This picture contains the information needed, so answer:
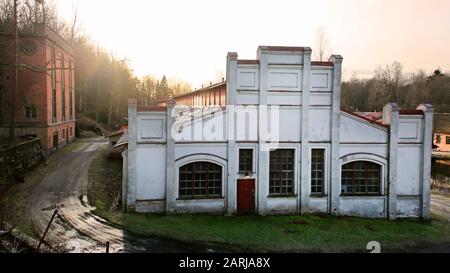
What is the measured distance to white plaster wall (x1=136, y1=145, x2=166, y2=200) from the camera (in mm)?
17578

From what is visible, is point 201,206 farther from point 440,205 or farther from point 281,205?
point 440,205

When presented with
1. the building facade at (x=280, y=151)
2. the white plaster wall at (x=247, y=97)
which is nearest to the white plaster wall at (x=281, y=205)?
the building facade at (x=280, y=151)

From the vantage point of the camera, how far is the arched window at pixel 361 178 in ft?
62.6

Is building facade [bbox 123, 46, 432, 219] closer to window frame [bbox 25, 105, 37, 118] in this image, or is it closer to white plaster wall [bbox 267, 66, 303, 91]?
white plaster wall [bbox 267, 66, 303, 91]

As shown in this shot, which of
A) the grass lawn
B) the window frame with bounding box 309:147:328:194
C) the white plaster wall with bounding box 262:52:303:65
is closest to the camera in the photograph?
the grass lawn

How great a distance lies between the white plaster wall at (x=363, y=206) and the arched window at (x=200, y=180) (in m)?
6.37

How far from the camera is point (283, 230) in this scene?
54.2 feet

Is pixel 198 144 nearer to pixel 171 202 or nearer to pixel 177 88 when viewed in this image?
pixel 171 202

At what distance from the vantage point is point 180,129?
17.7 m

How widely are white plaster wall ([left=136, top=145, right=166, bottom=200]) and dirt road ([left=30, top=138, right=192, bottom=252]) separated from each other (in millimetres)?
2393

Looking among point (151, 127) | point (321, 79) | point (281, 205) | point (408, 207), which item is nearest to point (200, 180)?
point (151, 127)

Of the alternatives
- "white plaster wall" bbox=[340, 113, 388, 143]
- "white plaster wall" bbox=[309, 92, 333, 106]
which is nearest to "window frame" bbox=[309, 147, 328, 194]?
"white plaster wall" bbox=[340, 113, 388, 143]

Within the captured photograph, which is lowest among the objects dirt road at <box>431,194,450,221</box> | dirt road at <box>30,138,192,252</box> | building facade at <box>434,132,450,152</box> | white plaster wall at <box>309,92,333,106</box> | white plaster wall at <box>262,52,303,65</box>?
dirt road at <box>431,194,450,221</box>

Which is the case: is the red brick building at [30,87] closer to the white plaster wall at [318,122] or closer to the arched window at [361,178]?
the white plaster wall at [318,122]
